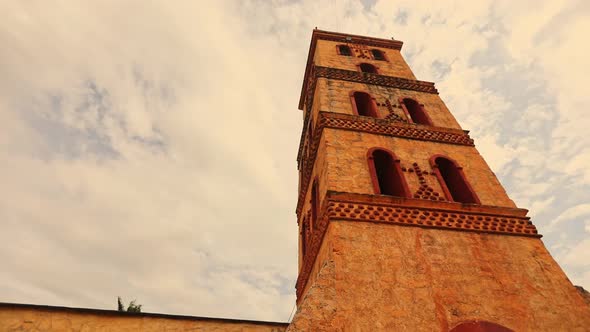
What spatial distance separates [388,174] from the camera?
8.38 meters

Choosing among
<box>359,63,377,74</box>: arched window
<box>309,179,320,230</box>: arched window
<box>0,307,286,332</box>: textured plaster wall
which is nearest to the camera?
<box>0,307,286,332</box>: textured plaster wall

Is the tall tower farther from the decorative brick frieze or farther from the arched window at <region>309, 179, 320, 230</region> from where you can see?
the decorative brick frieze

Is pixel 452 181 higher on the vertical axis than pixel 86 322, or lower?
higher

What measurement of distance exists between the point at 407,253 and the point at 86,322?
5674 millimetres

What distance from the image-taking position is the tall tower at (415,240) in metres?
5.20

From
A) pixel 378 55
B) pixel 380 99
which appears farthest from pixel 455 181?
pixel 378 55

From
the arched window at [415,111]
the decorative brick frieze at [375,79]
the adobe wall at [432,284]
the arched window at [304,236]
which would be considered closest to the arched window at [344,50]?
the decorative brick frieze at [375,79]

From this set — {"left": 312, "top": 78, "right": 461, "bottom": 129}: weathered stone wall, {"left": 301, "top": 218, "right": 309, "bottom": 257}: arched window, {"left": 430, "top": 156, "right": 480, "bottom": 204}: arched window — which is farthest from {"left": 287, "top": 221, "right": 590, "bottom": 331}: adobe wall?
{"left": 312, "top": 78, "right": 461, "bottom": 129}: weathered stone wall

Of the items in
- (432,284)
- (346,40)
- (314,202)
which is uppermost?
(346,40)

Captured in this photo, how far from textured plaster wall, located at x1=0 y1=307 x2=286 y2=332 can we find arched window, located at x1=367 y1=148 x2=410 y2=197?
413 cm

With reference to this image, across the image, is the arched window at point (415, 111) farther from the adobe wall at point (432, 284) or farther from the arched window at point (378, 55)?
the adobe wall at point (432, 284)

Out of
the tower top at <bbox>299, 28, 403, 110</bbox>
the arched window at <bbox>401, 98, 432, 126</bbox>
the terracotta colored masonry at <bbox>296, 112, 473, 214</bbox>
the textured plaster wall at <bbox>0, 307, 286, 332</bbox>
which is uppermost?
the tower top at <bbox>299, 28, 403, 110</bbox>

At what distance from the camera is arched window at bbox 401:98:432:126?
1019 centimetres

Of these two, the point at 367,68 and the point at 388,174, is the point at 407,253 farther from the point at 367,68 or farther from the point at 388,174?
the point at 367,68
